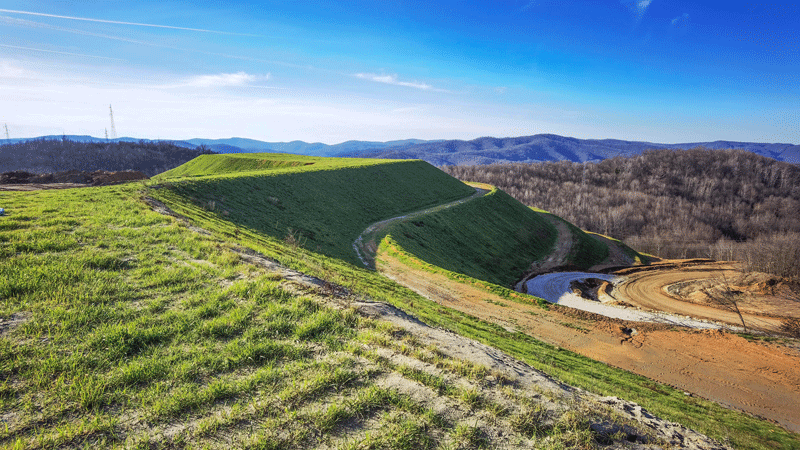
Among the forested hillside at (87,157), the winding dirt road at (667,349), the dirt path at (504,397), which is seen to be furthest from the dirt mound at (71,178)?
the forested hillside at (87,157)

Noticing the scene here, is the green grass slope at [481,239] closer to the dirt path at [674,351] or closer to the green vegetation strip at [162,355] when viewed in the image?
the dirt path at [674,351]

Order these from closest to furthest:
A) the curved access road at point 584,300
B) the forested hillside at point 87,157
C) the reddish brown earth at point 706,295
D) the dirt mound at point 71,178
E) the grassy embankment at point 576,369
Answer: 1. the grassy embankment at point 576,369
2. the curved access road at point 584,300
3. the reddish brown earth at point 706,295
4. the dirt mound at point 71,178
5. the forested hillside at point 87,157

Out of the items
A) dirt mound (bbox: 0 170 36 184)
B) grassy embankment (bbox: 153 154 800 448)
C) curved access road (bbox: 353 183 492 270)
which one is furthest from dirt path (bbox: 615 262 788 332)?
dirt mound (bbox: 0 170 36 184)

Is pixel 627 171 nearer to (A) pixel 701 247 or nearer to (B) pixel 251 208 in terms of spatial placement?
(A) pixel 701 247

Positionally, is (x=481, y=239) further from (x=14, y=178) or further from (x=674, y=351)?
(x=14, y=178)

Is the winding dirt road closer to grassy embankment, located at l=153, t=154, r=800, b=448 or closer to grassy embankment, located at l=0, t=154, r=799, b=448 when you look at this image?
grassy embankment, located at l=153, t=154, r=800, b=448
